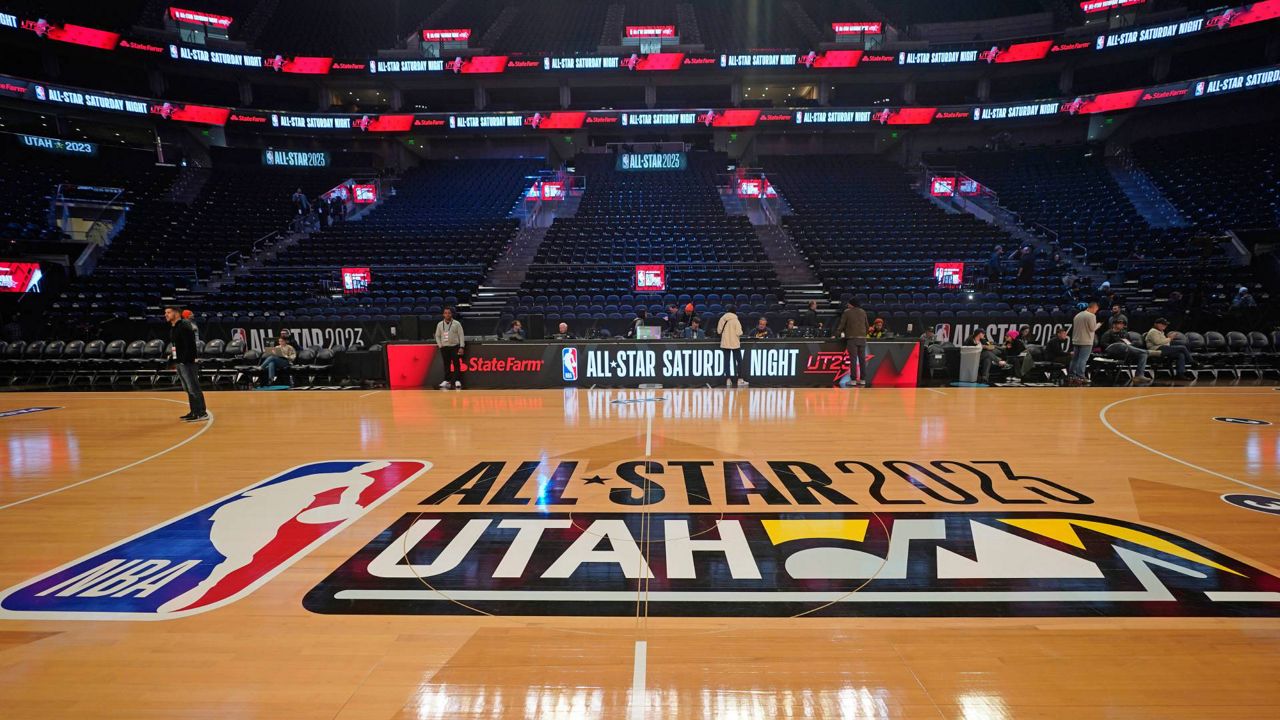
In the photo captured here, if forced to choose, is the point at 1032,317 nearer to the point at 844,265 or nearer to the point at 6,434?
the point at 844,265

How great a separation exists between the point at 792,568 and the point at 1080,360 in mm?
9843

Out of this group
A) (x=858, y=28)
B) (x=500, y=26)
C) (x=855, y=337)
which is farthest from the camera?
(x=500, y=26)

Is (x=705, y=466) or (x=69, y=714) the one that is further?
(x=705, y=466)

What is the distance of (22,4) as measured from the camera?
21.2 metres

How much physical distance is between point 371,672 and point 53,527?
3.34m

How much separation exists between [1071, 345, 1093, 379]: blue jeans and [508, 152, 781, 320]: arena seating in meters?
6.24

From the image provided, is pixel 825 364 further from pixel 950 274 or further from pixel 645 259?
pixel 950 274

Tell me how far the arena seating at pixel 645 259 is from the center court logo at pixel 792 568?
9.98 metres

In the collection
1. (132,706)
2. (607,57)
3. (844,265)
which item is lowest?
(132,706)

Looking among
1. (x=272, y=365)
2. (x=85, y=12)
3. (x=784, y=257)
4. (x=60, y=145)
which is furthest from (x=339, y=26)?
(x=784, y=257)

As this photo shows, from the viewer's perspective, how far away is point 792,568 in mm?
2883

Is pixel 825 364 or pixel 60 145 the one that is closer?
pixel 825 364

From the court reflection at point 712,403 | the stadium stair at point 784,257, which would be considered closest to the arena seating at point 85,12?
the court reflection at point 712,403

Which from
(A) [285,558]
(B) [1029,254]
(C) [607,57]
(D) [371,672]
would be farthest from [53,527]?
(C) [607,57]
